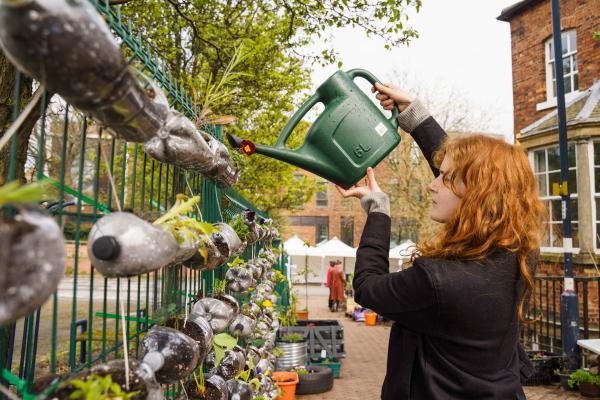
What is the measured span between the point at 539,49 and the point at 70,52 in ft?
36.8

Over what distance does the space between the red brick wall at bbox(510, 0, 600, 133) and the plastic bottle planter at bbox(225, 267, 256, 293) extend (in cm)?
879

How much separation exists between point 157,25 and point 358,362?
19.2 feet

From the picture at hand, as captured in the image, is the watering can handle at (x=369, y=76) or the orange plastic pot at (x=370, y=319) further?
the orange plastic pot at (x=370, y=319)

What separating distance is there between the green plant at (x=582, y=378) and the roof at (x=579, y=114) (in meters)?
4.50

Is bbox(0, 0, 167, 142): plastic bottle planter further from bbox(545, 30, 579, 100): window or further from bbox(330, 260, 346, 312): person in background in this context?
bbox(330, 260, 346, 312): person in background

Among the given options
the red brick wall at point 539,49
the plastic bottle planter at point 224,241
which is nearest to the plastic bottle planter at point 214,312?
the plastic bottle planter at point 224,241

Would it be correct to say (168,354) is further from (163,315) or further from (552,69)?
(552,69)

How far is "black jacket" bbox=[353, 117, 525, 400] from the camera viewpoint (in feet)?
4.47

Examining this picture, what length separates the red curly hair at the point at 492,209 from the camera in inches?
56.1

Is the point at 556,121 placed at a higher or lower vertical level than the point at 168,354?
higher

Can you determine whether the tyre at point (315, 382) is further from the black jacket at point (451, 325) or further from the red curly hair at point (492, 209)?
the red curly hair at point (492, 209)

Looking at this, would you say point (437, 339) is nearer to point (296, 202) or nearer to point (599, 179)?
point (599, 179)

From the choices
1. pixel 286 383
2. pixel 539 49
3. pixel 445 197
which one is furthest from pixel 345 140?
pixel 539 49

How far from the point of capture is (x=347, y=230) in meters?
29.4
